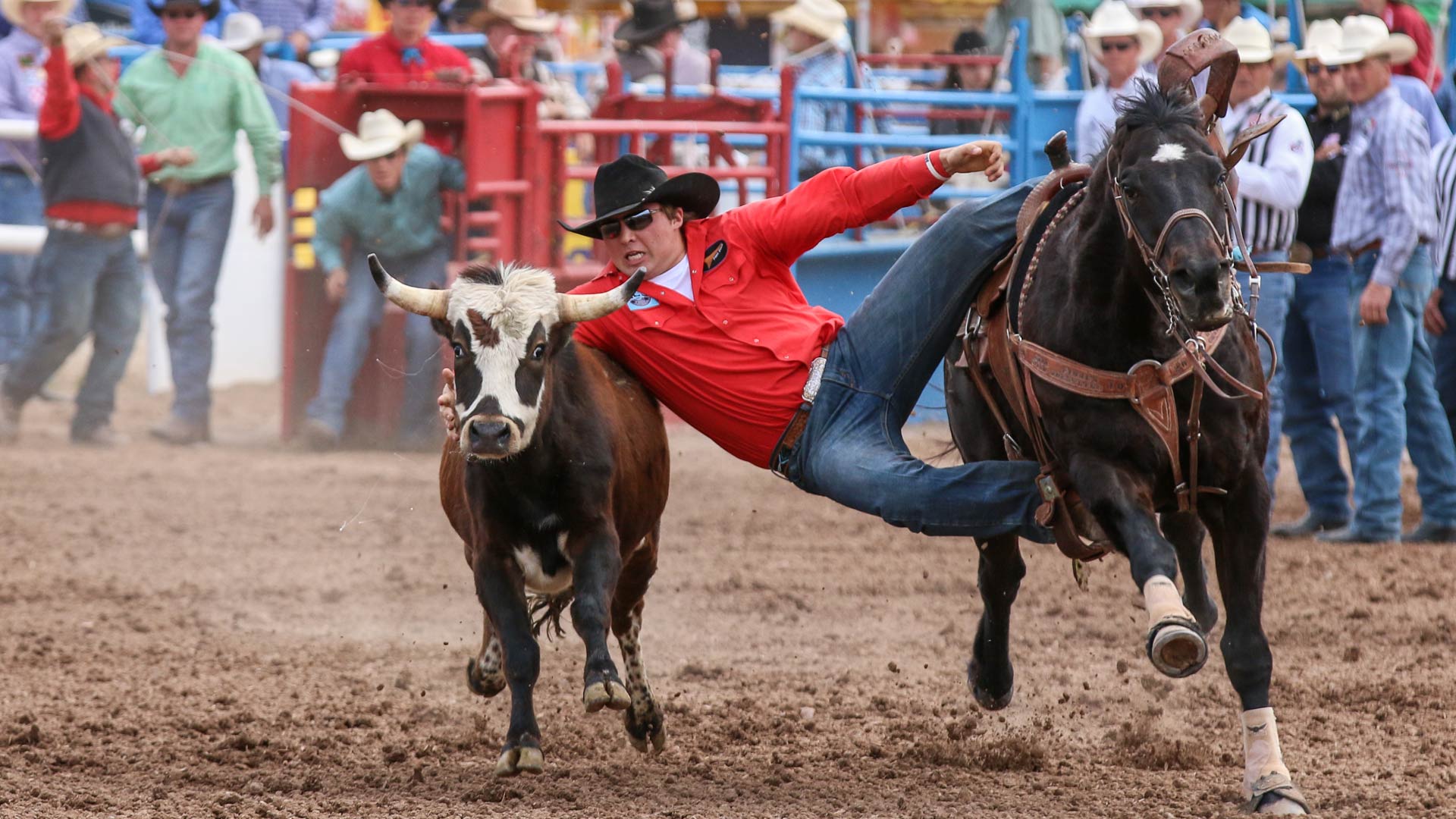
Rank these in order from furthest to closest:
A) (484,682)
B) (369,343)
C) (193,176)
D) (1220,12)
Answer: (193,176) < (369,343) < (1220,12) < (484,682)

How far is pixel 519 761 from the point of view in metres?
4.35

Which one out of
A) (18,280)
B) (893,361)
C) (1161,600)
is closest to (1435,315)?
(893,361)

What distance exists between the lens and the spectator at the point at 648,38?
38.2 ft

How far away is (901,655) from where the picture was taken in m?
6.06

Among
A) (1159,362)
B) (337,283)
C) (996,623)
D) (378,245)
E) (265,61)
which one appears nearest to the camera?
(1159,362)

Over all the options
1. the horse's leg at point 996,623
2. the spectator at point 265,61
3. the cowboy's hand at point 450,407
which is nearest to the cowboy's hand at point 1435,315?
the horse's leg at point 996,623

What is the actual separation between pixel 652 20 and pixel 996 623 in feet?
24.4

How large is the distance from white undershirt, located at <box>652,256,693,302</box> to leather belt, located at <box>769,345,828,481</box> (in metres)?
0.40

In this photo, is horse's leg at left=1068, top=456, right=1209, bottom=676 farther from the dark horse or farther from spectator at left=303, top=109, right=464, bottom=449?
spectator at left=303, top=109, right=464, bottom=449

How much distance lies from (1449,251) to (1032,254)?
381cm

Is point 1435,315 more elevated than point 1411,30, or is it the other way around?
point 1411,30

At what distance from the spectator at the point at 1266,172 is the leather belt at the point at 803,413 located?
8.81 feet

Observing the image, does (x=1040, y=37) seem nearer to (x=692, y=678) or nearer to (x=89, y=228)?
(x=89, y=228)

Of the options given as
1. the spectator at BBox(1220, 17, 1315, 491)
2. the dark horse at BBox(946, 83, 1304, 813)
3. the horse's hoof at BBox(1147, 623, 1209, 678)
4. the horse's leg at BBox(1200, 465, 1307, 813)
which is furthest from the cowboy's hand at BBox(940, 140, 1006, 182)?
the spectator at BBox(1220, 17, 1315, 491)
